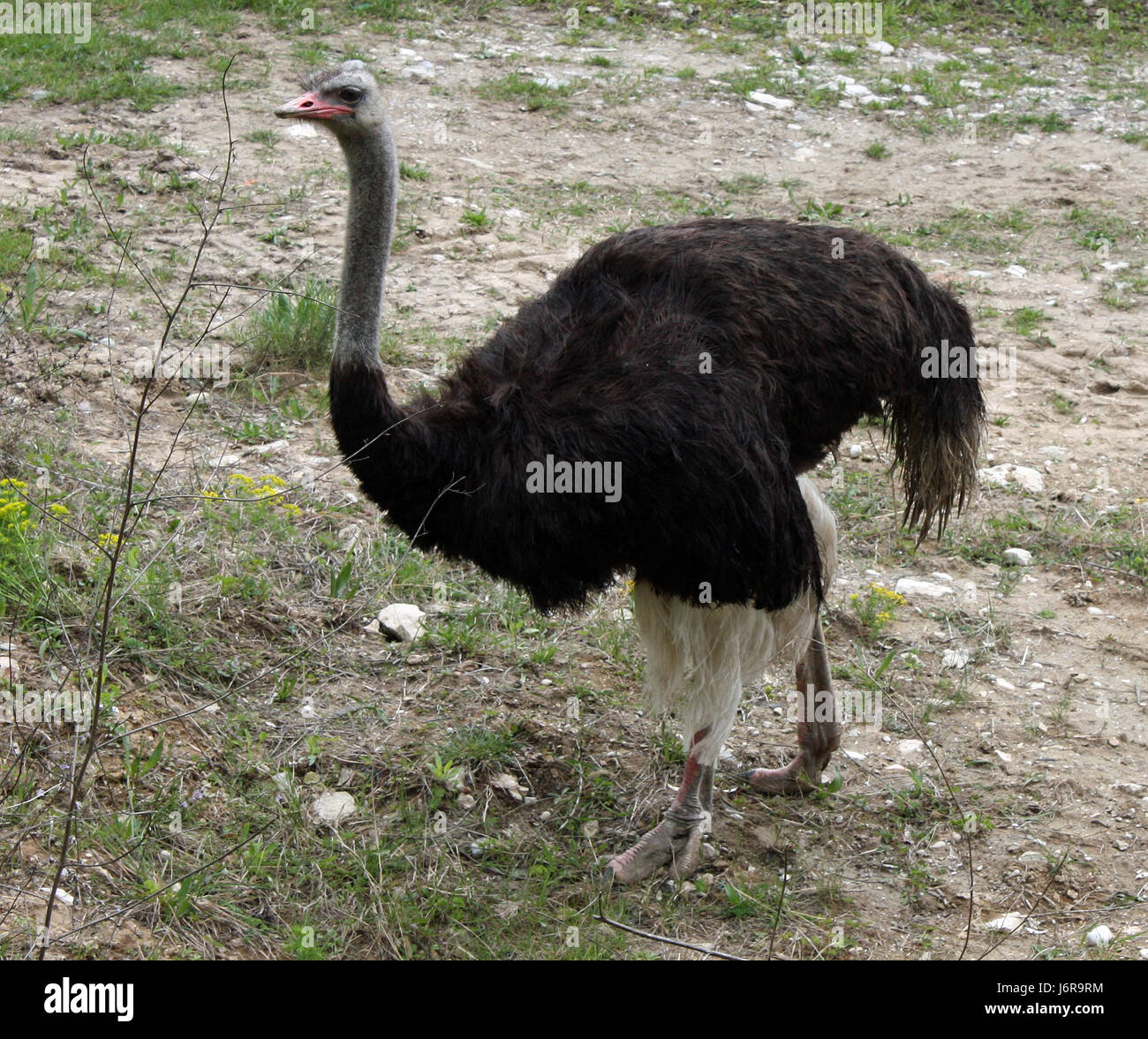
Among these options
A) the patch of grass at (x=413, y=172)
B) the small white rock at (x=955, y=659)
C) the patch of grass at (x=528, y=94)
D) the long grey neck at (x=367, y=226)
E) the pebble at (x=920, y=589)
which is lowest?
the small white rock at (x=955, y=659)

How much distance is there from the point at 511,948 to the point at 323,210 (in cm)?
490

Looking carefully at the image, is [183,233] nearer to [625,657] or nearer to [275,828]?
[625,657]

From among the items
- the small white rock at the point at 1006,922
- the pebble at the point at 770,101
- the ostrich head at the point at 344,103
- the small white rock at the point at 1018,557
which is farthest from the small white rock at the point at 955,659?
the pebble at the point at 770,101

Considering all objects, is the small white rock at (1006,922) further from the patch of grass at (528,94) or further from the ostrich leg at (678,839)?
the patch of grass at (528,94)

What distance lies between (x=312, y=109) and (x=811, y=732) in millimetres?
2381

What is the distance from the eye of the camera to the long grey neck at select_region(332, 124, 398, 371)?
11.8 feet

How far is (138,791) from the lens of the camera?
12.3ft

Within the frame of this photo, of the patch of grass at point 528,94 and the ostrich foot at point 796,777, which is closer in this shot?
the ostrich foot at point 796,777

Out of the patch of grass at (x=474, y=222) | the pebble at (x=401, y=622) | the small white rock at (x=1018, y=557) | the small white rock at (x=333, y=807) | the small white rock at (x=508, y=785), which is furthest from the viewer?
the patch of grass at (x=474, y=222)

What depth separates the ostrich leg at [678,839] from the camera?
4020 mm

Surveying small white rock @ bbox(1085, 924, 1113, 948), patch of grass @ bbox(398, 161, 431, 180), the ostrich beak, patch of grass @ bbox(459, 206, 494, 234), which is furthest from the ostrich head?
patch of grass @ bbox(398, 161, 431, 180)

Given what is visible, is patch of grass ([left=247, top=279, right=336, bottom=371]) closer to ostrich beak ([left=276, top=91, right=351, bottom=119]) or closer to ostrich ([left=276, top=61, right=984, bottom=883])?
ostrich ([left=276, top=61, right=984, bottom=883])

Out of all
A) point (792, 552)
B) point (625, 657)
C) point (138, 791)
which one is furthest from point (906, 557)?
point (138, 791)

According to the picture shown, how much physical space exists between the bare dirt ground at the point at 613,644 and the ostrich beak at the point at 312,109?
60.6 inches
